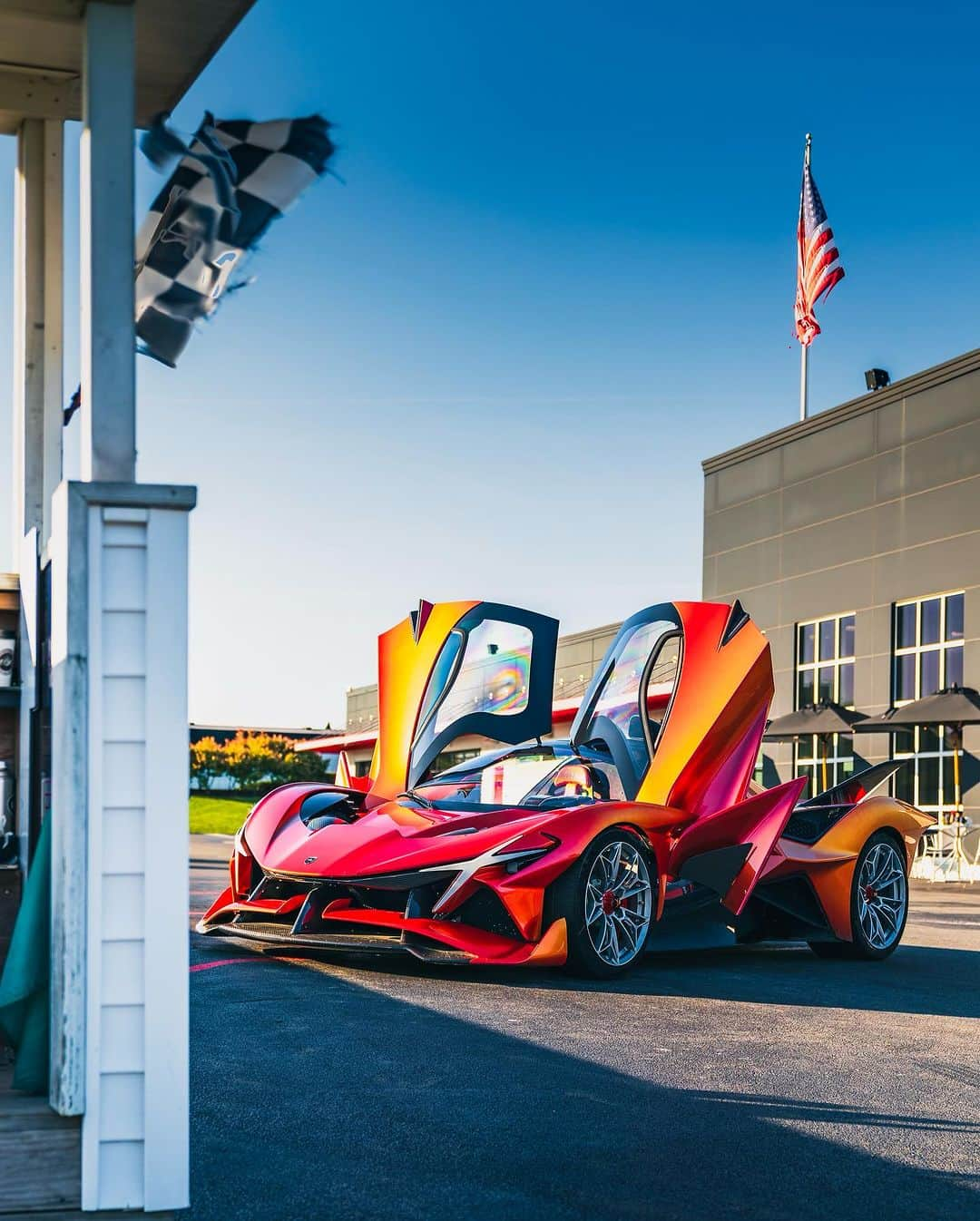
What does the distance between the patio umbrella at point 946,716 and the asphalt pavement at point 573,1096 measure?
11.6m

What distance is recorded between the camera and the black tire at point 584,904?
675cm

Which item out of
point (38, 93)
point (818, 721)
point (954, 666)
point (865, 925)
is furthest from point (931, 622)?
point (38, 93)

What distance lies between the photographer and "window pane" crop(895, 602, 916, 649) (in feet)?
70.6

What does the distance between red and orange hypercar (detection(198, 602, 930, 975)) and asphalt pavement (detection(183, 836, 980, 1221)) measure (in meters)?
0.29

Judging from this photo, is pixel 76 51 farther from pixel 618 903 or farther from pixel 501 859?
pixel 618 903

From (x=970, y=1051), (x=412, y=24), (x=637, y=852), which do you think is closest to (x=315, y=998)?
(x=637, y=852)

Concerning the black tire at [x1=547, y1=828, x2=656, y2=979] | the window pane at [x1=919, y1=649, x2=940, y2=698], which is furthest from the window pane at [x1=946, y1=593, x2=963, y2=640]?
the black tire at [x1=547, y1=828, x2=656, y2=979]

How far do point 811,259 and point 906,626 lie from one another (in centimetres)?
657

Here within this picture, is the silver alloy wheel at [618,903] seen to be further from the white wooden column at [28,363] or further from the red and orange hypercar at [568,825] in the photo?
the white wooden column at [28,363]

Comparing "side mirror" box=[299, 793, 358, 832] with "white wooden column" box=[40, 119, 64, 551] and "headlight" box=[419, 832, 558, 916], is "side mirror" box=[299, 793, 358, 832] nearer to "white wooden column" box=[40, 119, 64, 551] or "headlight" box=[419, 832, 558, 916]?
"headlight" box=[419, 832, 558, 916]

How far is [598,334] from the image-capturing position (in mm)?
17297

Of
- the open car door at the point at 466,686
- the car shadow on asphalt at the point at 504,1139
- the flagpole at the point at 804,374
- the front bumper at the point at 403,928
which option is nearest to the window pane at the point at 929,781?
the flagpole at the point at 804,374

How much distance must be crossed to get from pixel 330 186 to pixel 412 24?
6991mm

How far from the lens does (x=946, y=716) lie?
1848 cm
